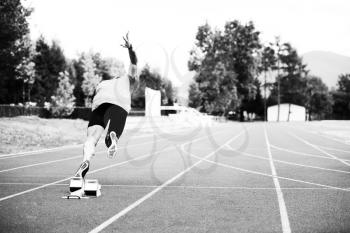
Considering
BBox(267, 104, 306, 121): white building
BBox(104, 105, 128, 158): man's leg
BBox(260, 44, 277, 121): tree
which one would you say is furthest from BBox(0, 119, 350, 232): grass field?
BBox(267, 104, 306, 121): white building

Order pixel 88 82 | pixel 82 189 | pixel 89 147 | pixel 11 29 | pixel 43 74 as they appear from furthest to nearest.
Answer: pixel 88 82, pixel 43 74, pixel 11 29, pixel 82 189, pixel 89 147

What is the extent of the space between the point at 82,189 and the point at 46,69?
5517cm

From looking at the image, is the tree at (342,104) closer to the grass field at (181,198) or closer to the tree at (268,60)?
the tree at (268,60)

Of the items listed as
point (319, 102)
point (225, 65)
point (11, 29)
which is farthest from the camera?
point (319, 102)

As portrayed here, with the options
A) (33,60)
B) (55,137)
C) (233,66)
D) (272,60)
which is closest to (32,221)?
(55,137)

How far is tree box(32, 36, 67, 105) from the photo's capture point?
58.1 m

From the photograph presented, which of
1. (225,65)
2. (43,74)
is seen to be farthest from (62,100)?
(225,65)

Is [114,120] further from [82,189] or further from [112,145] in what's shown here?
[82,189]

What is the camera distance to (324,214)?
5.62 metres

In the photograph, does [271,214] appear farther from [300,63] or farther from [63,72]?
[300,63]

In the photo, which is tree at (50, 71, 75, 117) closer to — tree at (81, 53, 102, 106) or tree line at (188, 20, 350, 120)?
→ tree at (81, 53, 102, 106)

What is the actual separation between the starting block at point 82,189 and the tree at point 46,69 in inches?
2100

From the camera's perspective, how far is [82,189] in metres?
6.75

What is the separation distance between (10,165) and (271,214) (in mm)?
8335
